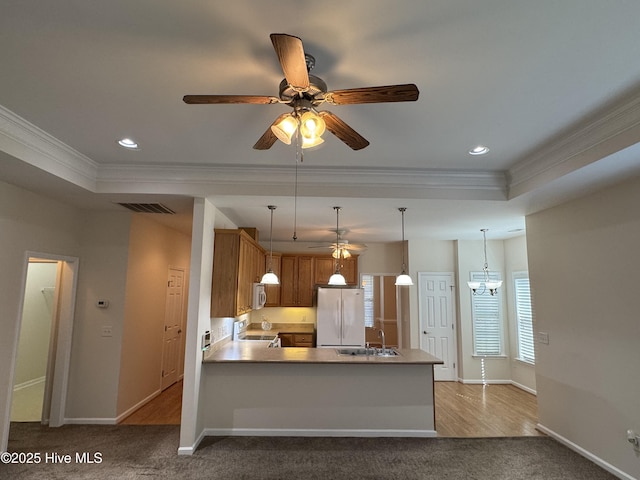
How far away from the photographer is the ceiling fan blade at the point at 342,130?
193cm

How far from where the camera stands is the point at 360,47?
182 centimetres

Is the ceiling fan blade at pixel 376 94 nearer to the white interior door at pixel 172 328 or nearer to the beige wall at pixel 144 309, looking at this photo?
the beige wall at pixel 144 309

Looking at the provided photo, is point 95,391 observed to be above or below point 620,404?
below

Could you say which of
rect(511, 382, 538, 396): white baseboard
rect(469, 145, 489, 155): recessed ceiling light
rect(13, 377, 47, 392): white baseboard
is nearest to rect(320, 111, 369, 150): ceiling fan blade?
rect(469, 145, 489, 155): recessed ceiling light

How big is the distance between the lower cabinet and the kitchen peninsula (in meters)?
2.74

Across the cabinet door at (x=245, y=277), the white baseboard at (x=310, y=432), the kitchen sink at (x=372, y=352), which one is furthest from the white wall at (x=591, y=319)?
the cabinet door at (x=245, y=277)

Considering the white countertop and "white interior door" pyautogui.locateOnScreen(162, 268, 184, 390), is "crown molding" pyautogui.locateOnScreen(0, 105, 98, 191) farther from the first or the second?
"white interior door" pyautogui.locateOnScreen(162, 268, 184, 390)

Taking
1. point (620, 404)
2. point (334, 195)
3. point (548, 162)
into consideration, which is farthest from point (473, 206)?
point (620, 404)

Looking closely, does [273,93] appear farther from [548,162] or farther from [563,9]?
[548,162]

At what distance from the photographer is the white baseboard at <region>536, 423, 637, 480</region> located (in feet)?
10.1

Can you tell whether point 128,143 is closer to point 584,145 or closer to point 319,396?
point 319,396

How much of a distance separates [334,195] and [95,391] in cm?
367

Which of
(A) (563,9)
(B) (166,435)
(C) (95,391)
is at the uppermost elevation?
(A) (563,9)

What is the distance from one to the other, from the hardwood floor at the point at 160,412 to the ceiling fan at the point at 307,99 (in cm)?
392
